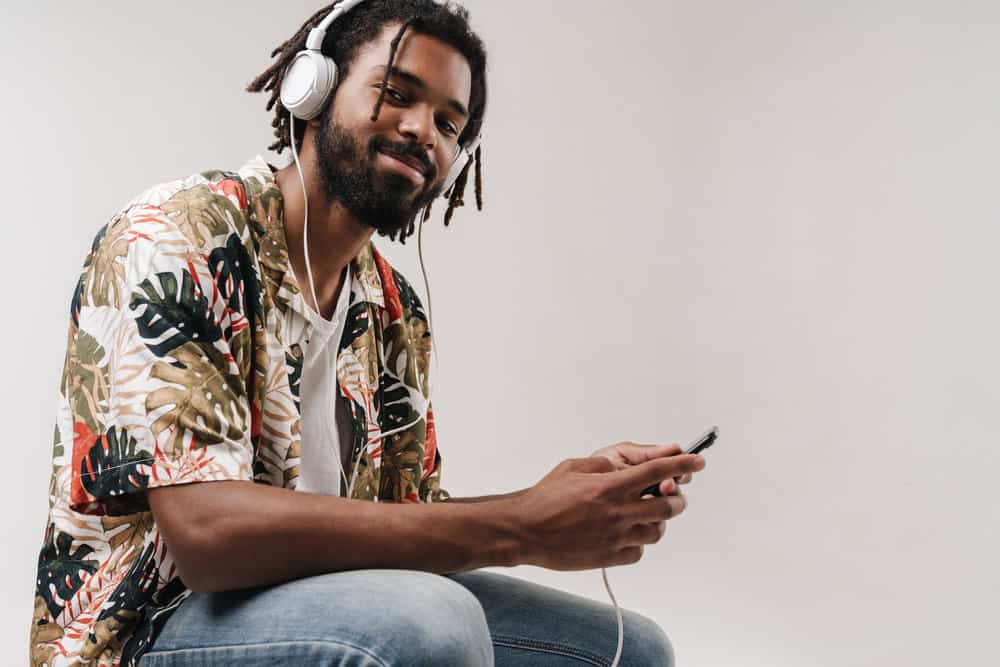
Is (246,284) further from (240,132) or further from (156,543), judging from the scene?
(240,132)

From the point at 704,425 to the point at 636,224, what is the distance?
0.63 metres

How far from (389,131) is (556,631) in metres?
0.78

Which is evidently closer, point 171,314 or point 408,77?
point 171,314

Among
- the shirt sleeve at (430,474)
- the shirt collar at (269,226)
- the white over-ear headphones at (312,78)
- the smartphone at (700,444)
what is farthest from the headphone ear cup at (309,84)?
the smartphone at (700,444)

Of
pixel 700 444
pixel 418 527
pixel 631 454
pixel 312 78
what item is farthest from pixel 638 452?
pixel 312 78

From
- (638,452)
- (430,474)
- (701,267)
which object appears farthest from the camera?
(701,267)

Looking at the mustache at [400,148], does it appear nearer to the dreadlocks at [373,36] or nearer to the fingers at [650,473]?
the dreadlocks at [373,36]

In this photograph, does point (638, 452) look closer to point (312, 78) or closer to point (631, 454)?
point (631, 454)

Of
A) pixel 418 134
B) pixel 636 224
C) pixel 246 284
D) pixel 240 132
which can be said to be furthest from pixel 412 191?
pixel 636 224

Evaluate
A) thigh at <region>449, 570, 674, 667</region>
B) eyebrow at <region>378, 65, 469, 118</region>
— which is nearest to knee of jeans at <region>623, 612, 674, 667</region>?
thigh at <region>449, 570, 674, 667</region>

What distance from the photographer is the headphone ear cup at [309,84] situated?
4.64ft

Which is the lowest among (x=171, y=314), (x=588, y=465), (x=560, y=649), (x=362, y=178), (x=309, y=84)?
(x=560, y=649)

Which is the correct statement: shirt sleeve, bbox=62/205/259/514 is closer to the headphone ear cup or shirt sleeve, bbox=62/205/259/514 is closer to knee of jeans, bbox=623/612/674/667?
the headphone ear cup

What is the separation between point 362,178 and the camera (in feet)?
4.56
